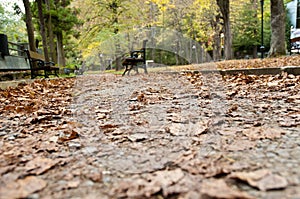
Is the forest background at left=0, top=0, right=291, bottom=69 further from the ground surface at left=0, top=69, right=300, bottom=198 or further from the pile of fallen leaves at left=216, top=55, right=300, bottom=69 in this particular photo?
the ground surface at left=0, top=69, right=300, bottom=198

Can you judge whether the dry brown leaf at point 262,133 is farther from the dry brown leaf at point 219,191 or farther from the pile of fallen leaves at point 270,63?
the pile of fallen leaves at point 270,63

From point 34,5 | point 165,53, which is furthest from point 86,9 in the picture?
point 165,53

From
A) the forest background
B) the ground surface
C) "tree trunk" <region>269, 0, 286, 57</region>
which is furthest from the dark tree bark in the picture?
the ground surface

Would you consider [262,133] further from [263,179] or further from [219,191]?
[219,191]

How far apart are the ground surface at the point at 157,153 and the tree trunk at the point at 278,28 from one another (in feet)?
28.8

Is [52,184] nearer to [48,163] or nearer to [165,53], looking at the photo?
[48,163]

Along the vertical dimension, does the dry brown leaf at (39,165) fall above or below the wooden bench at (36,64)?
below

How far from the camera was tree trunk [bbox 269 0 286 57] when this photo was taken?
32.8 ft

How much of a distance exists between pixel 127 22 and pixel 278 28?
1043cm

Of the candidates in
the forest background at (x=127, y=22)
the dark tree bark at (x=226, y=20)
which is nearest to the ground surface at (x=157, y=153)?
the forest background at (x=127, y=22)

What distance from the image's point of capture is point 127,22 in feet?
57.4

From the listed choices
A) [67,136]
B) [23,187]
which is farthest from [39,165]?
[67,136]

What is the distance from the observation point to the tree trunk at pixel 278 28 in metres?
9.98

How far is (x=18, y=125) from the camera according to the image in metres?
2.10
